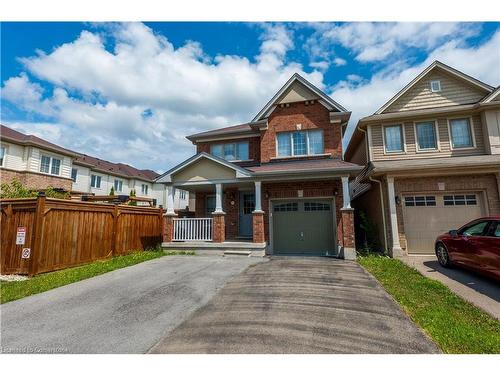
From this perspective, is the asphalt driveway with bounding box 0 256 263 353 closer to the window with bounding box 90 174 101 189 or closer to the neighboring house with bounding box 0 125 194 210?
the neighboring house with bounding box 0 125 194 210

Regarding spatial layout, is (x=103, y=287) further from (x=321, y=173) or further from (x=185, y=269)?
(x=321, y=173)

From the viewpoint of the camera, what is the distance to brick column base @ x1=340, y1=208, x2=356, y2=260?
32.9 ft

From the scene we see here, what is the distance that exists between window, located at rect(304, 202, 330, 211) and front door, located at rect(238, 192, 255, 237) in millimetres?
2985

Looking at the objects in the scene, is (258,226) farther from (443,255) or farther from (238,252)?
(443,255)

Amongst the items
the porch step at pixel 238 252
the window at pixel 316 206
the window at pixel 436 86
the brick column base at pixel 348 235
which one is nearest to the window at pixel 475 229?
the brick column base at pixel 348 235

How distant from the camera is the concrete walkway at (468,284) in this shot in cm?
520

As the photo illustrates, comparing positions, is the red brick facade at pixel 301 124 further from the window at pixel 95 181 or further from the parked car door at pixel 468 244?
the window at pixel 95 181

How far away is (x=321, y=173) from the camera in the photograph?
34.7 feet

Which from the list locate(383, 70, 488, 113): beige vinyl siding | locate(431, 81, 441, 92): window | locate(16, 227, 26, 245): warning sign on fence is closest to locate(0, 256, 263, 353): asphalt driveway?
locate(16, 227, 26, 245): warning sign on fence

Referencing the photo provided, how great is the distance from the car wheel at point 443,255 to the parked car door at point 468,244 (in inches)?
13.8

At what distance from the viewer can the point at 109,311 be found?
504 cm

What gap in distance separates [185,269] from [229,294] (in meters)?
3.17

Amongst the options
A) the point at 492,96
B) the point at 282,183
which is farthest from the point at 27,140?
the point at 492,96

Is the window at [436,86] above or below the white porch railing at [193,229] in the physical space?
above
